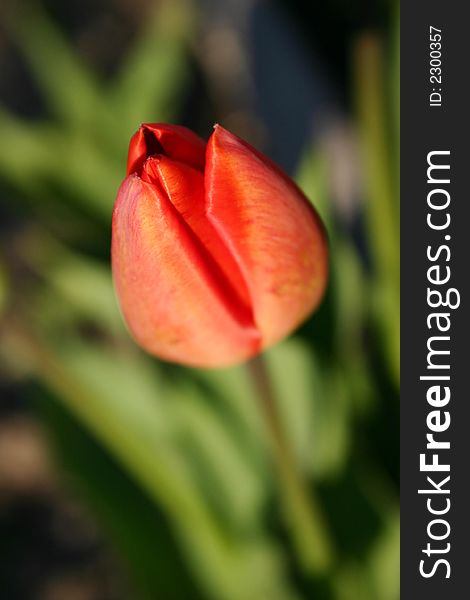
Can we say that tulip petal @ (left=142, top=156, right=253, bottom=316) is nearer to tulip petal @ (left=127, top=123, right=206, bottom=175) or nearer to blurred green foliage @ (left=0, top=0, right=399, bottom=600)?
tulip petal @ (left=127, top=123, right=206, bottom=175)

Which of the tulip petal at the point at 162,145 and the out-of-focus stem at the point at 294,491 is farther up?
the tulip petal at the point at 162,145

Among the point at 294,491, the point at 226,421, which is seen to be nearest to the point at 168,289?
the point at 294,491

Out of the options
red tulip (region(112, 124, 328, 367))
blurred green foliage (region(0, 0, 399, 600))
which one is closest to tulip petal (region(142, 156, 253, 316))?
red tulip (region(112, 124, 328, 367))

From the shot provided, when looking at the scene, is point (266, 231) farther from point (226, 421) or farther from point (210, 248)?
point (226, 421)

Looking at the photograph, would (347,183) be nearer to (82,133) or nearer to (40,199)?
(82,133)

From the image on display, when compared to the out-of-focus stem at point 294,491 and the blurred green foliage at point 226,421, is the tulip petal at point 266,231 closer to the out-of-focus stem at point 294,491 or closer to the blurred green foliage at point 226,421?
the out-of-focus stem at point 294,491

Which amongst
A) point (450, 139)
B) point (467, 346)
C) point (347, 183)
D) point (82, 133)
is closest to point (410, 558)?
point (467, 346)

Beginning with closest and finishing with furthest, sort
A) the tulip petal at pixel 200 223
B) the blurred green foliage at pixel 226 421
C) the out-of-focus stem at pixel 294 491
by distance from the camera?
the tulip petal at pixel 200 223, the out-of-focus stem at pixel 294 491, the blurred green foliage at pixel 226 421

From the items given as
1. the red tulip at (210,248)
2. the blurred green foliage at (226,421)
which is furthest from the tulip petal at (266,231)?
the blurred green foliage at (226,421)

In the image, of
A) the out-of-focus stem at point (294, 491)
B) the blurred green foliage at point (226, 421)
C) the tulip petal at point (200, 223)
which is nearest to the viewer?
the tulip petal at point (200, 223)
